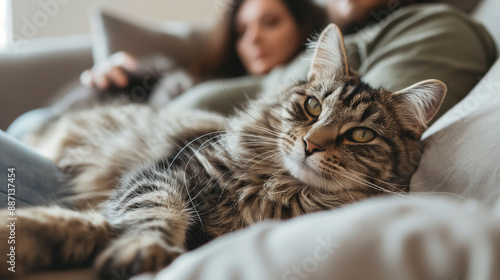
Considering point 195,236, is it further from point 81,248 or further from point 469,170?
point 469,170

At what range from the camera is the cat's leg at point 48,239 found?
0.69 metres

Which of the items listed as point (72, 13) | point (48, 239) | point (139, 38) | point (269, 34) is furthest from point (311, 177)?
point (72, 13)

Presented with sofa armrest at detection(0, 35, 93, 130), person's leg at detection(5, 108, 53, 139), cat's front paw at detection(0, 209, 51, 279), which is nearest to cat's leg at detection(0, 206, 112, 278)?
cat's front paw at detection(0, 209, 51, 279)

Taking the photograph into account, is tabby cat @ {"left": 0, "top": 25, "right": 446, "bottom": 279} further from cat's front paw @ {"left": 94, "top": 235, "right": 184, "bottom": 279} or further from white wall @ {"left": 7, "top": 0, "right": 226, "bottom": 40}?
white wall @ {"left": 7, "top": 0, "right": 226, "bottom": 40}

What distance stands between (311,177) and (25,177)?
3.06 feet

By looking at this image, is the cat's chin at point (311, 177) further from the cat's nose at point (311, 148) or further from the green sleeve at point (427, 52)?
the green sleeve at point (427, 52)

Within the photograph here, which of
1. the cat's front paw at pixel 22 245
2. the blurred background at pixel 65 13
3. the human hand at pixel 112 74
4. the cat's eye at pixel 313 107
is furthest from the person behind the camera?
the blurred background at pixel 65 13

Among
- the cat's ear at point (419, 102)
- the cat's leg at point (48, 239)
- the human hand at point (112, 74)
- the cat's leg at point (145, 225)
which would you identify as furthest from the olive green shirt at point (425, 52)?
the human hand at point (112, 74)

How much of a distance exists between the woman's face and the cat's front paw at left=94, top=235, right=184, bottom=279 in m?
1.49

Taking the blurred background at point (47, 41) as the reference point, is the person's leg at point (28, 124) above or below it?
below

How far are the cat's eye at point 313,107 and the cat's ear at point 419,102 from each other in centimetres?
23

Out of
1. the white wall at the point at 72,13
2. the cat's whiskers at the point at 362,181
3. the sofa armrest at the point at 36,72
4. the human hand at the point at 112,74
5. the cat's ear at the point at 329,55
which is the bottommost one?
the cat's whiskers at the point at 362,181

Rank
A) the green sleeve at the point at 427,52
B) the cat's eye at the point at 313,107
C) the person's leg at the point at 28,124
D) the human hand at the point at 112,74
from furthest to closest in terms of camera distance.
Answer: the human hand at the point at 112,74 → the person's leg at the point at 28,124 → the green sleeve at the point at 427,52 → the cat's eye at the point at 313,107

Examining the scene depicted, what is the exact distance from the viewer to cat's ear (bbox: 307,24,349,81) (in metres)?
1.05
